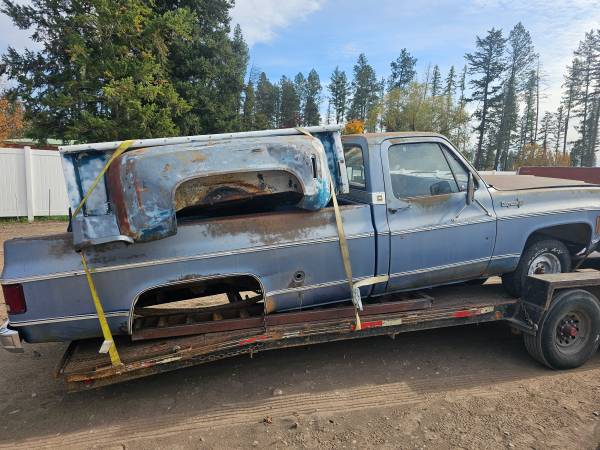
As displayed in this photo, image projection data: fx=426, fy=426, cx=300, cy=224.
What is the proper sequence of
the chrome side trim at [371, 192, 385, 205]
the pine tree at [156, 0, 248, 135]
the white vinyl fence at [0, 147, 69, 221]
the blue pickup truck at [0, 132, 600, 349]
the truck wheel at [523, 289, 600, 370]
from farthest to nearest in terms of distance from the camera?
1. the pine tree at [156, 0, 248, 135]
2. the white vinyl fence at [0, 147, 69, 221]
3. the truck wheel at [523, 289, 600, 370]
4. the chrome side trim at [371, 192, 385, 205]
5. the blue pickup truck at [0, 132, 600, 349]

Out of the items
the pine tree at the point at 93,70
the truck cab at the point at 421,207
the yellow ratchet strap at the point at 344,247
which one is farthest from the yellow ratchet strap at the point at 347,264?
the pine tree at the point at 93,70

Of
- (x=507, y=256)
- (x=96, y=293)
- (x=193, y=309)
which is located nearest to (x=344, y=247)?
(x=193, y=309)

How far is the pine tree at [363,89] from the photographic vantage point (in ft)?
211

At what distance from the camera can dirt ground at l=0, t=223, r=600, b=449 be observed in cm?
314

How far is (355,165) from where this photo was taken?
4.23 metres

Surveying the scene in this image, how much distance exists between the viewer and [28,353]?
182 inches

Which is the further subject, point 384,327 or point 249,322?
point 384,327

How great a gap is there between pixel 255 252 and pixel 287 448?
146 cm

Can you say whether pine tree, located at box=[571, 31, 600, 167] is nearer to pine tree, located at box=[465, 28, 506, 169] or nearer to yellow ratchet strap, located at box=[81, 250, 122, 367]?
pine tree, located at box=[465, 28, 506, 169]

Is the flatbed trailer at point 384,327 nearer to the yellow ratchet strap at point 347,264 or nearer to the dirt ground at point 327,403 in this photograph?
the yellow ratchet strap at point 347,264

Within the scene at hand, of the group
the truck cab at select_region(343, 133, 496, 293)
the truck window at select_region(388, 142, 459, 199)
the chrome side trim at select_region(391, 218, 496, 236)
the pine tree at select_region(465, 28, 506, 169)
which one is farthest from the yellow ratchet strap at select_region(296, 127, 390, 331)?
the pine tree at select_region(465, 28, 506, 169)

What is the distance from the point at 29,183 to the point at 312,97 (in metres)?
61.1

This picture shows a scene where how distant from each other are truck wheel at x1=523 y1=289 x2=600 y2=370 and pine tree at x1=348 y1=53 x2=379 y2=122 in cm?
6221

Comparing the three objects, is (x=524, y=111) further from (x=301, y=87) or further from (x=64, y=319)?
(x=64, y=319)
